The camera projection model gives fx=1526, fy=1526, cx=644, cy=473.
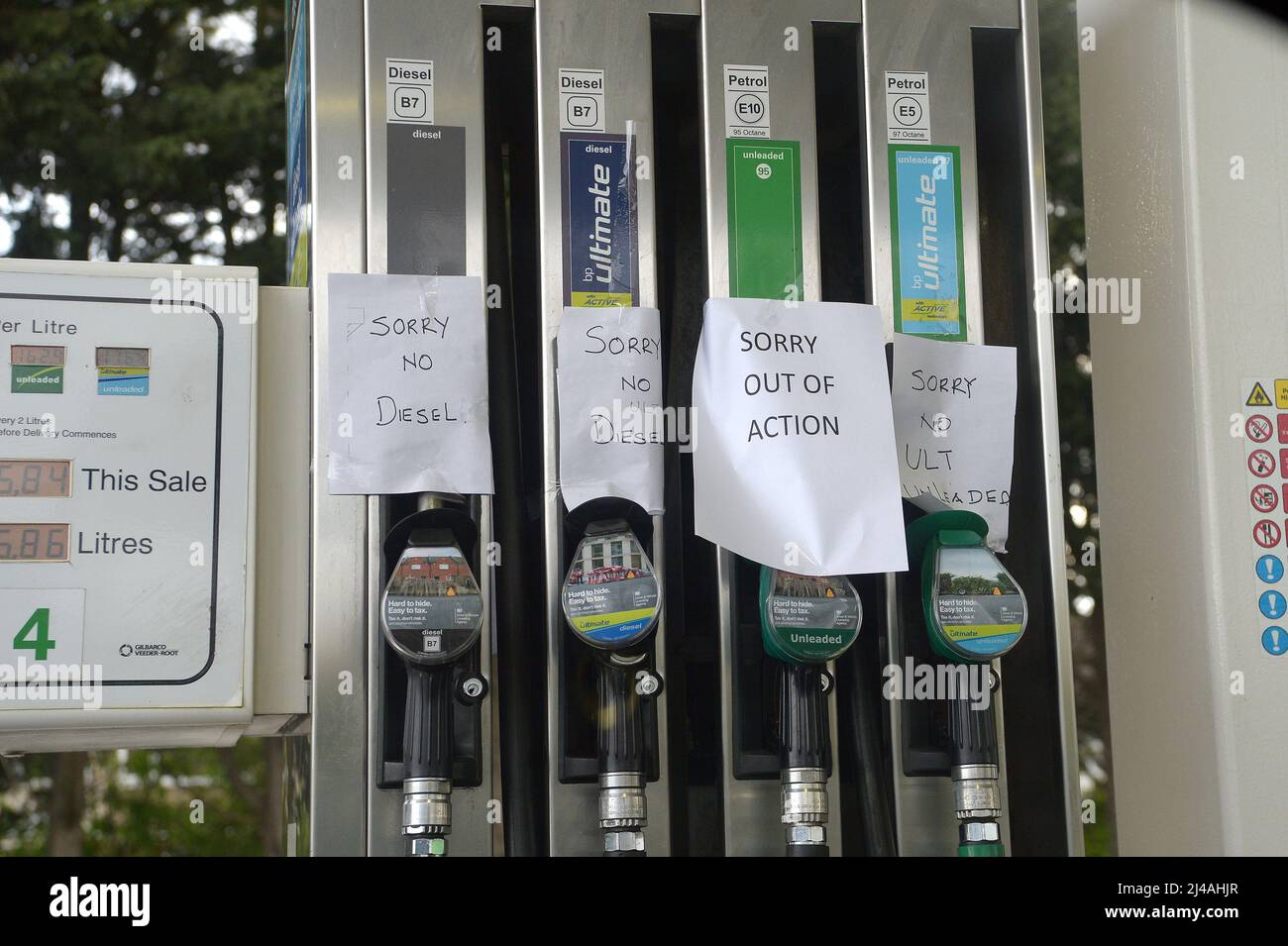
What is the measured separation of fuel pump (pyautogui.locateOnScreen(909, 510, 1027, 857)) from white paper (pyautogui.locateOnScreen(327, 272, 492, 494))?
79cm

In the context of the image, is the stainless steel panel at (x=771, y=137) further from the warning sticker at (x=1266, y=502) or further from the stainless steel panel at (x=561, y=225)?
the warning sticker at (x=1266, y=502)

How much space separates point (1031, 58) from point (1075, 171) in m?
5.23

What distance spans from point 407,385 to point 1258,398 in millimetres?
1627

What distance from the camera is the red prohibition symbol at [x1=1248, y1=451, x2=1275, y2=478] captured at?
2924mm

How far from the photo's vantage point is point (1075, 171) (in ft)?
26.2

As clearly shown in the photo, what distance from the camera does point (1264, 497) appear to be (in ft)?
9.57

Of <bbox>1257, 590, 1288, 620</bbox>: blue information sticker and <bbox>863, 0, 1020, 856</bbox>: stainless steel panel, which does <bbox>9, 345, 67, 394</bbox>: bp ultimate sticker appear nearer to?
<bbox>863, 0, 1020, 856</bbox>: stainless steel panel

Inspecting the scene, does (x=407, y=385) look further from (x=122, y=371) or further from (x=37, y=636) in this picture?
(x=37, y=636)

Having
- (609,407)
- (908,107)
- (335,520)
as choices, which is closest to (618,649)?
(609,407)
